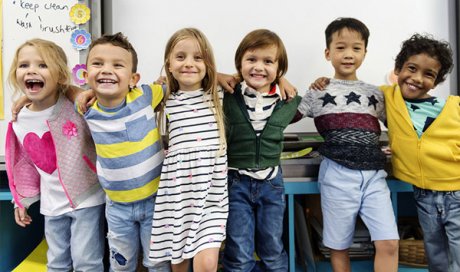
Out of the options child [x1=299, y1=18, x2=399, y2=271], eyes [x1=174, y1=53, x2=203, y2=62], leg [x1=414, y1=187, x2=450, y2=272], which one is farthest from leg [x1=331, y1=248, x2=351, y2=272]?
eyes [x1=174, y1=53, x2=203, y2=62]

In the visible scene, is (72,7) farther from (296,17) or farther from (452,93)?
(452,93)

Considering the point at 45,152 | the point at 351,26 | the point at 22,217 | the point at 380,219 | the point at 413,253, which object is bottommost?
the point at 413,253

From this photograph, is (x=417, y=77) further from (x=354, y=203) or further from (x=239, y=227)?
(x=239, y=227)

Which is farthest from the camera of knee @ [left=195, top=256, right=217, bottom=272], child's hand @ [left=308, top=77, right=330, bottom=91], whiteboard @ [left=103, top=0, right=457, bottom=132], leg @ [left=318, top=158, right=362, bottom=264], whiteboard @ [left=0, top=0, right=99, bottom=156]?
whiteboard @ [left=103, top=0, right=457, bottom=132]

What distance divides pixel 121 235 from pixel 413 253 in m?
1.04

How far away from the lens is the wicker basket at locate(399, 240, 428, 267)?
1.31m

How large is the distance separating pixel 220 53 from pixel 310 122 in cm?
50

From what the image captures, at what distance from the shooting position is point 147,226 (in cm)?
108

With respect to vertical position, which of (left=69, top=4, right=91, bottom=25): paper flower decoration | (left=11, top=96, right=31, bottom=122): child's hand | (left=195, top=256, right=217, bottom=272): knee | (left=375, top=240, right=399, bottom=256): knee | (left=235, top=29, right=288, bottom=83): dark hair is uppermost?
(left=69, top=4, right=91, bottom=25): paper flower decoration

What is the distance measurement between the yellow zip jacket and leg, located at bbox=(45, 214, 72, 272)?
3.64ft

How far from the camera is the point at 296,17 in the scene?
5.10ft

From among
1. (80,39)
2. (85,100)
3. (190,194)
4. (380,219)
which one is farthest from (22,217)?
(380,219)

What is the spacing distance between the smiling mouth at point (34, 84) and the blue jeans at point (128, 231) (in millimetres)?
405

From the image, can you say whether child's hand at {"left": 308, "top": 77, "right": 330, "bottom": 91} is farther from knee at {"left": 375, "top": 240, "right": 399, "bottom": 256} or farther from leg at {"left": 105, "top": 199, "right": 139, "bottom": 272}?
leg at {"left": 105, "top": 199, "right": 139, "bottom": 272}
